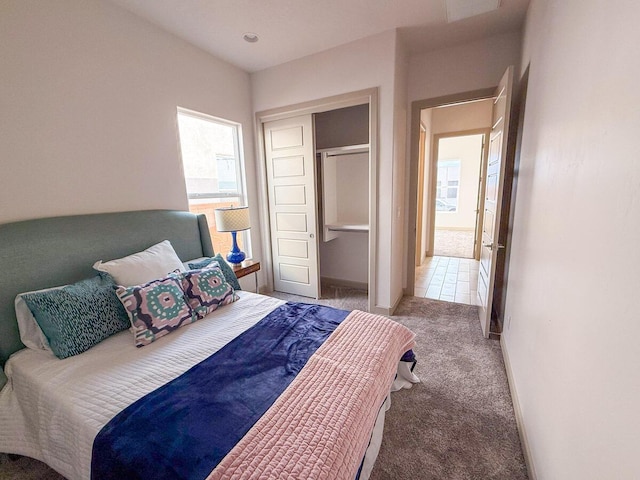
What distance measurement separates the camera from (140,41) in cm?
217

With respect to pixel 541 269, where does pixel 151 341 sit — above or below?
below

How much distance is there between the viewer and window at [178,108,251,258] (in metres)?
2.72

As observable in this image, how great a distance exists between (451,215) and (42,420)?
8.42m

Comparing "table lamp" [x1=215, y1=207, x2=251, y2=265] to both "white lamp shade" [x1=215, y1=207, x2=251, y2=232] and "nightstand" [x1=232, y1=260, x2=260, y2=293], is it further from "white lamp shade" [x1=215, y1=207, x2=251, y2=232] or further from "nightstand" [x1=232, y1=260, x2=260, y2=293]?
"nightstand" [x1=232, y1=260, x2=260, y2=293]

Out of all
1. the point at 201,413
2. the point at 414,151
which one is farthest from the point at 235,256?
the point at 414,151

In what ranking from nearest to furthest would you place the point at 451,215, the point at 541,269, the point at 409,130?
the point at 541,269, the point at 409,130, the point at 451,215

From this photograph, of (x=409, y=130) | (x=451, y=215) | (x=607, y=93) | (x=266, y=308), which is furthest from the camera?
(x=451, y=215)

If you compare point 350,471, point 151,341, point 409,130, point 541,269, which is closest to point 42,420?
point 151,341

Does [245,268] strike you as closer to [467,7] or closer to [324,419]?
[324,419]

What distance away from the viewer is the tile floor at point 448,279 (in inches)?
135

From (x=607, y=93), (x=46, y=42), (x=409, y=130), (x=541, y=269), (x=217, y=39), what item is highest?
(x=217, y=39)

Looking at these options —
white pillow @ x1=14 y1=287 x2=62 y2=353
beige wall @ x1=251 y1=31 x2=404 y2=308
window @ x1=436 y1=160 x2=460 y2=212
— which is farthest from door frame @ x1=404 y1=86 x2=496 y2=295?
window @ x1=436 y1=160 x2=460 y2=212

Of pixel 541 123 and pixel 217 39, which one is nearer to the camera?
pixel 541 123

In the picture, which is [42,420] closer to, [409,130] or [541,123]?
[541,123]
